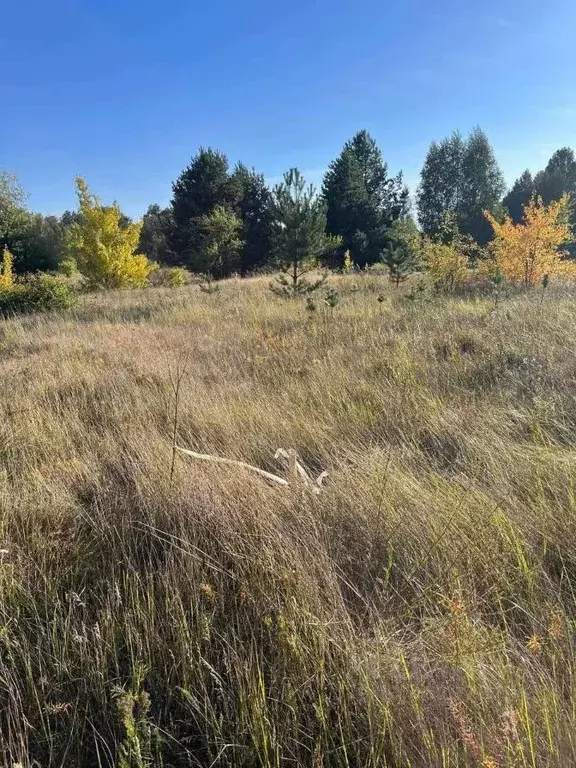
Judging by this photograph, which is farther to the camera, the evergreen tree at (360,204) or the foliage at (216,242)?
the evergreen tree at (360,204)

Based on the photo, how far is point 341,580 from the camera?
5.37 ft

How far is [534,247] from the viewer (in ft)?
39.2

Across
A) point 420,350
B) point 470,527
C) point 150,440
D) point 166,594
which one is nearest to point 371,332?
point 420,350

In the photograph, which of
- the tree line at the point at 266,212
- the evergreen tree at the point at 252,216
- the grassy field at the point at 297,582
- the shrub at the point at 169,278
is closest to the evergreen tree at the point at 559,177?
the tree line at the point at 266,212

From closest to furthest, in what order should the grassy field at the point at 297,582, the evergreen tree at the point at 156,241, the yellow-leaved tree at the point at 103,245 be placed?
the grassy field at the point at 297,582
the yellow-leaved tree at the point at 103,245
the evergreen tree at the point at 156,241

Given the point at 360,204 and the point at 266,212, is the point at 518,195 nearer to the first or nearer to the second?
the point at 360,204

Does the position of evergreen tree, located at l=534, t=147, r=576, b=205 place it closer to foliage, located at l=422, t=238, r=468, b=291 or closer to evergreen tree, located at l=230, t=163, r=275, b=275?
evergreen tree, located at l=230, t=163, r=275, b=275

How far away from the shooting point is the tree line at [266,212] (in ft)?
88.0

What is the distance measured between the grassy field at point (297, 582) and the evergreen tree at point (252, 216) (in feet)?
94.7

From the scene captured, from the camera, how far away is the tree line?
26.8 meters

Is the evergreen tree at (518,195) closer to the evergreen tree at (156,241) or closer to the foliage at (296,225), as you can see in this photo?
the evergreen tree at (156,241)

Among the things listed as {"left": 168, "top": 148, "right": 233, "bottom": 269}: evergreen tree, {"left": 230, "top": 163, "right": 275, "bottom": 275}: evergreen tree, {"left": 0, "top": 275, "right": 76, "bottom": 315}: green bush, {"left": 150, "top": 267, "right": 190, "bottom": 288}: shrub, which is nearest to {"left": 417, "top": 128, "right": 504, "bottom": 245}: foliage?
{"left": 230, "top": 163, "right": 275, "bottom": 275}: evergreen tree

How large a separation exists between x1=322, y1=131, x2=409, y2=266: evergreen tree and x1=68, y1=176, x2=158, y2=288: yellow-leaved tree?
1684cm

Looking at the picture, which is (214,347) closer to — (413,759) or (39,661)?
(39,661)
